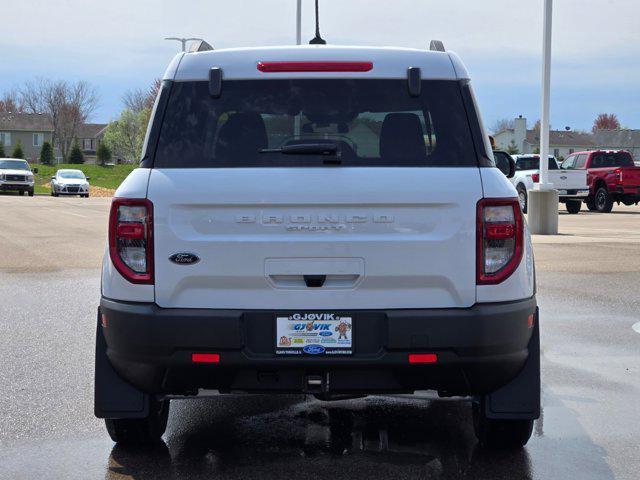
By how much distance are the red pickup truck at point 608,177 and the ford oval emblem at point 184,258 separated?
95.6 feet

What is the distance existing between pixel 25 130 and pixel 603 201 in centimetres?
9660

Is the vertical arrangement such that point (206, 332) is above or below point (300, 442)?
above

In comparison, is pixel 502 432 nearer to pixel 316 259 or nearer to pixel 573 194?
pixel 316 259

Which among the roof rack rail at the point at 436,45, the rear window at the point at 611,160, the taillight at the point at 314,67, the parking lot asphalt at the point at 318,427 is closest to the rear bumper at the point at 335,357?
the parking lot asphalt at the point at 318,427

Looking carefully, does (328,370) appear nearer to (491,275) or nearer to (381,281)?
(381,281)

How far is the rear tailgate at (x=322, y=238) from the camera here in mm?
4410

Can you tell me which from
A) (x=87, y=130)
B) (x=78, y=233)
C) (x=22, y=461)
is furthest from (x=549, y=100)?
(x=87, y=130)

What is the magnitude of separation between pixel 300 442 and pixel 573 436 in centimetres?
148

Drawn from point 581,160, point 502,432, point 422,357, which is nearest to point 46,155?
point 581,160

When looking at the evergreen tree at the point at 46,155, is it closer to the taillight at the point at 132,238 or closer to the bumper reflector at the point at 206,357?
the taillight at the point at 132,238

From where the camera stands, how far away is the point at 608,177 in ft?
106

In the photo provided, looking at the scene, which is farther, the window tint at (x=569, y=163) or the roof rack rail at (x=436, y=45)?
the window tint at (x=569, y=163)

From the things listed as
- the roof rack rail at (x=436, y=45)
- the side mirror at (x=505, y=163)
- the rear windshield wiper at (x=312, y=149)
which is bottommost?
the side mirror at (x=505, y=163)

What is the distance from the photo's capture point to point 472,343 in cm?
442
